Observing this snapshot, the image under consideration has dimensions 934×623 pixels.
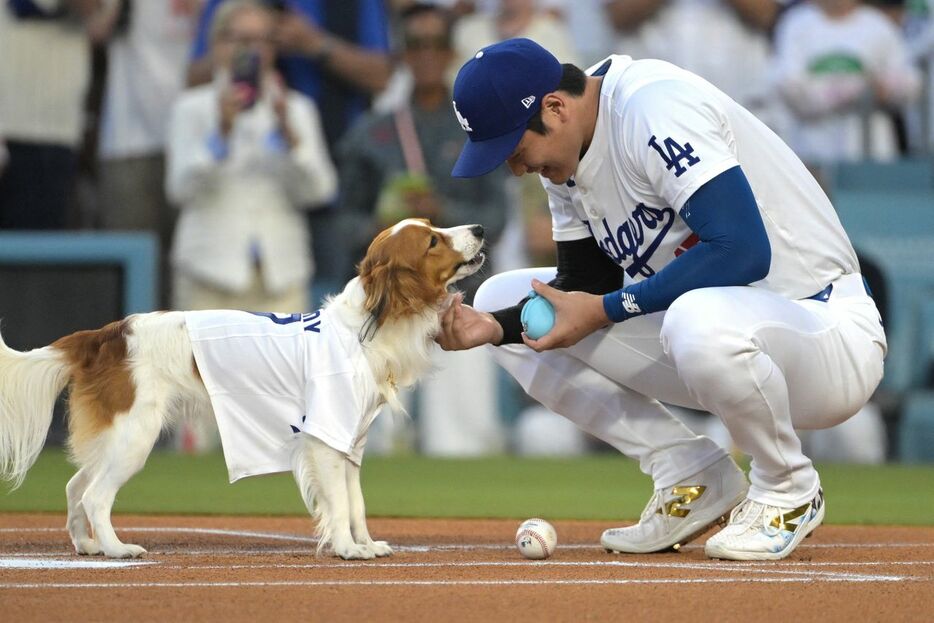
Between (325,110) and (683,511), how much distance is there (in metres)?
7.01

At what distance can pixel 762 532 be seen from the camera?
193 inches

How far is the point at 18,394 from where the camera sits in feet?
18.0

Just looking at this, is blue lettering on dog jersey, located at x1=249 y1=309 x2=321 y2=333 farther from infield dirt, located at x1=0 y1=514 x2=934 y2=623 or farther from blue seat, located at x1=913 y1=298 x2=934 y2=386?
blue seat, located at x1=913 y1=298 x2=934 y2=386

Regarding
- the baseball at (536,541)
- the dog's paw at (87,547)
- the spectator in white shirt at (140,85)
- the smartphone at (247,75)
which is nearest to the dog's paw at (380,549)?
the baseball at (536,541)

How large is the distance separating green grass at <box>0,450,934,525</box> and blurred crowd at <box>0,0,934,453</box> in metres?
1.40

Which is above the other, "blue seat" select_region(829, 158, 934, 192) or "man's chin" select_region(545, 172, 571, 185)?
"blue seat" select_region(829, 158, 934, 192)

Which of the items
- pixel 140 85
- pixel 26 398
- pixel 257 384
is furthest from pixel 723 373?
pixel 140 85

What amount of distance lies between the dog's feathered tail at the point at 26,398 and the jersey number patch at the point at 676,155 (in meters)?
2.41

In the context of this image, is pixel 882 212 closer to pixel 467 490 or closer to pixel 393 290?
pixel 467 490

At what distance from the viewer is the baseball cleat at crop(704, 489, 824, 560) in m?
4.88

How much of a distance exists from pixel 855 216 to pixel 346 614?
8463 mm

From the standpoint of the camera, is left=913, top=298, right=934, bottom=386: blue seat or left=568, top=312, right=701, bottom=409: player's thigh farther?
left=913, top=298, right=934, bottom=386: blue seat

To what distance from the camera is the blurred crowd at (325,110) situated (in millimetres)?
11039

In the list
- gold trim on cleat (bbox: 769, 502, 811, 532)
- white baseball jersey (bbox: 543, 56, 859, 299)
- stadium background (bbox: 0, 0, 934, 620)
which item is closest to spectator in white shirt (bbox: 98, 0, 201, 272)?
stadium background (bbox: 0, 0, 934, 620)
